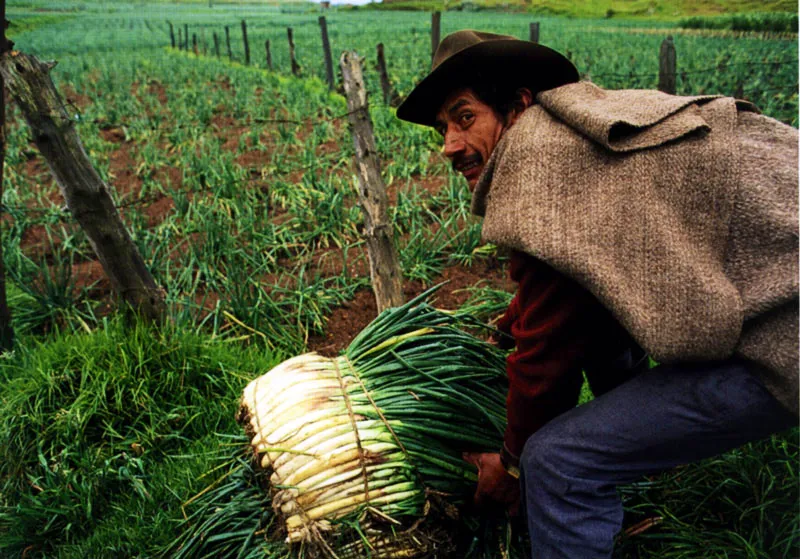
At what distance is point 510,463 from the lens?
162 cm

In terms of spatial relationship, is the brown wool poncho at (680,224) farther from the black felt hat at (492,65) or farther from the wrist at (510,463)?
the wrist at (510,463)

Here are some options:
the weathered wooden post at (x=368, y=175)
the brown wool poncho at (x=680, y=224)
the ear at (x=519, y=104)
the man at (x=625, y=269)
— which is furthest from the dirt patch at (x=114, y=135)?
the brown wool poncho at (x=680, y=224)

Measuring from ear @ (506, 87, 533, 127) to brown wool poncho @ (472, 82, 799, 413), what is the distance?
0.28m

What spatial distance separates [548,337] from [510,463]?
0.46 metres

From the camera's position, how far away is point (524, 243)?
1.30 m

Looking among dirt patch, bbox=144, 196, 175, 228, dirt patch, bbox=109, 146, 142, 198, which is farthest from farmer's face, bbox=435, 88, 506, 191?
dirt patch, bbox=109, 146, 142, 198

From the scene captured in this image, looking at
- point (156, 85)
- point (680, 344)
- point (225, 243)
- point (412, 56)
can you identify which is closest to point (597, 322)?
point (680, 344)

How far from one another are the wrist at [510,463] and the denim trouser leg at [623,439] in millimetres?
104

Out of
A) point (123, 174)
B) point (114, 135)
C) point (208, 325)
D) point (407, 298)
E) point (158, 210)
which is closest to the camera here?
point (208, 325)

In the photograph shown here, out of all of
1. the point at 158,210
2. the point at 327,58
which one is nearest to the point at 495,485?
the point at 158,210

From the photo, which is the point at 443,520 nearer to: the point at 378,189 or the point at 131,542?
the point at 131,542

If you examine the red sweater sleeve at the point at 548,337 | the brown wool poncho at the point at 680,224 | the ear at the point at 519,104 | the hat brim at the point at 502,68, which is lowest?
the red sweater sleeve at the point at 548,337

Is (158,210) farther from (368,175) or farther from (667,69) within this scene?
(667,69)

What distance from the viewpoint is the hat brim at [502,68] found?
1521 mm
